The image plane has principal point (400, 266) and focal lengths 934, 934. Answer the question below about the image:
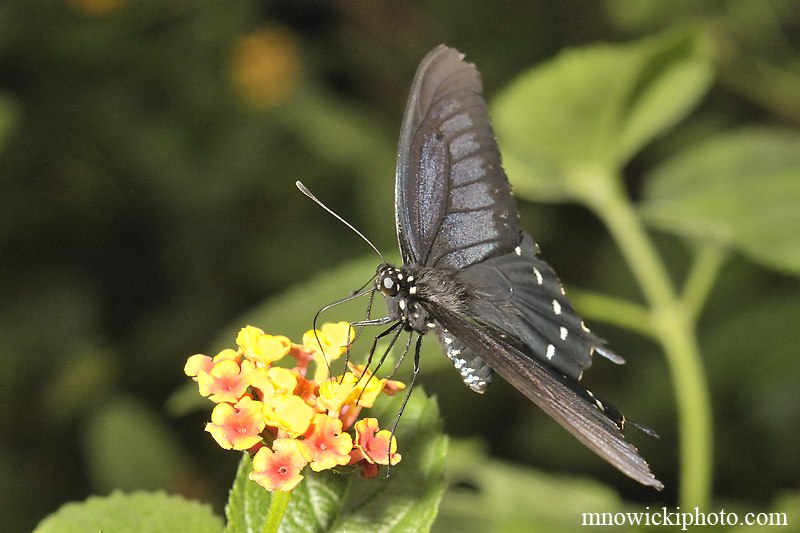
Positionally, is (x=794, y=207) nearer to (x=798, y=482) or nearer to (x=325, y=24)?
(x=798, y=482)

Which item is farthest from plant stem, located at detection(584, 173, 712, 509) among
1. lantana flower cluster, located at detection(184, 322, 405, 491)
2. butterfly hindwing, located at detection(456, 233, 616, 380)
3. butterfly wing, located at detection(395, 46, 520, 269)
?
lantana flower cluster, located at detection(184, 322, 405, 491)

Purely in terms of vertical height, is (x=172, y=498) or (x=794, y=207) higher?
(x=794, y=207)

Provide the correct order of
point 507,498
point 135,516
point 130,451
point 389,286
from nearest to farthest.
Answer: point 135,516 < point 389,286 < point 507,498 < point 130,451

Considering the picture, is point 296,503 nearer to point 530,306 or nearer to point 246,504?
point 246,504

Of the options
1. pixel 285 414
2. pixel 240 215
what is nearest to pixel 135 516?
pixel 285 414

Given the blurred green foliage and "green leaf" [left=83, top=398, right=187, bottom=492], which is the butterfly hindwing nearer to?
the blurred green foliage

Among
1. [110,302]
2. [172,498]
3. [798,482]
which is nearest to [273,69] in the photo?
[110,302]

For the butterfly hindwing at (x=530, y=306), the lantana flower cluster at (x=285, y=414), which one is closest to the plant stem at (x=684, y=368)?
the butterfly hindwing at (x=530, y=306)

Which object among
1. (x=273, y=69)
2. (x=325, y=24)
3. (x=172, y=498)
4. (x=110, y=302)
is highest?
(x=325, y=24)
